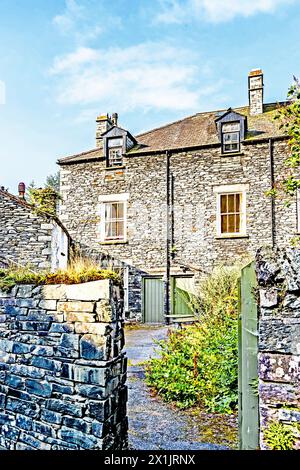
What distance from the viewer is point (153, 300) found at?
1336 centimetres

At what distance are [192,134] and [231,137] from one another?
1781mm

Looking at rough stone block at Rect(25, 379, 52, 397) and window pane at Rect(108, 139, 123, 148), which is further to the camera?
window pane at Rect(108, 139, 123, 148)

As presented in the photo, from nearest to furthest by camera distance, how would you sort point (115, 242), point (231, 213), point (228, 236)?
point (228, 236) < point (231, 213) < point (115, 242)

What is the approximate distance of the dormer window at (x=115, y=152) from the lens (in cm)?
1435

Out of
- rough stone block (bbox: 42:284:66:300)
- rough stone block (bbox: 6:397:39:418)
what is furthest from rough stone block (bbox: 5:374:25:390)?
rough stone block (bbox: 42:284:66:300)

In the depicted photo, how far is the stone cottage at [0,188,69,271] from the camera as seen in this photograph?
1113 cm

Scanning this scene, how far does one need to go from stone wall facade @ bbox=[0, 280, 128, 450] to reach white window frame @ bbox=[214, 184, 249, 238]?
9.66 meters

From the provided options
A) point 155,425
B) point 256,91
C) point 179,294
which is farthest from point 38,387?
point 256,91

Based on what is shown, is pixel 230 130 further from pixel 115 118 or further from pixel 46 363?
pixel 46 363

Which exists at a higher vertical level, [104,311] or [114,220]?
[114,220]

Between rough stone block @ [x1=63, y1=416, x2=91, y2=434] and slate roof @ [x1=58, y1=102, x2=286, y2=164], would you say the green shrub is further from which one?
slate roof @ [x1=58, y1=102, x2=286, y2=164]

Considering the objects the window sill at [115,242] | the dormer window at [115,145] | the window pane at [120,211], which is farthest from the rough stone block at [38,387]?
the dormer window at [115,145]

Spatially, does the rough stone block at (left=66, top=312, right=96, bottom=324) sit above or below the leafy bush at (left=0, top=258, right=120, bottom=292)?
below
